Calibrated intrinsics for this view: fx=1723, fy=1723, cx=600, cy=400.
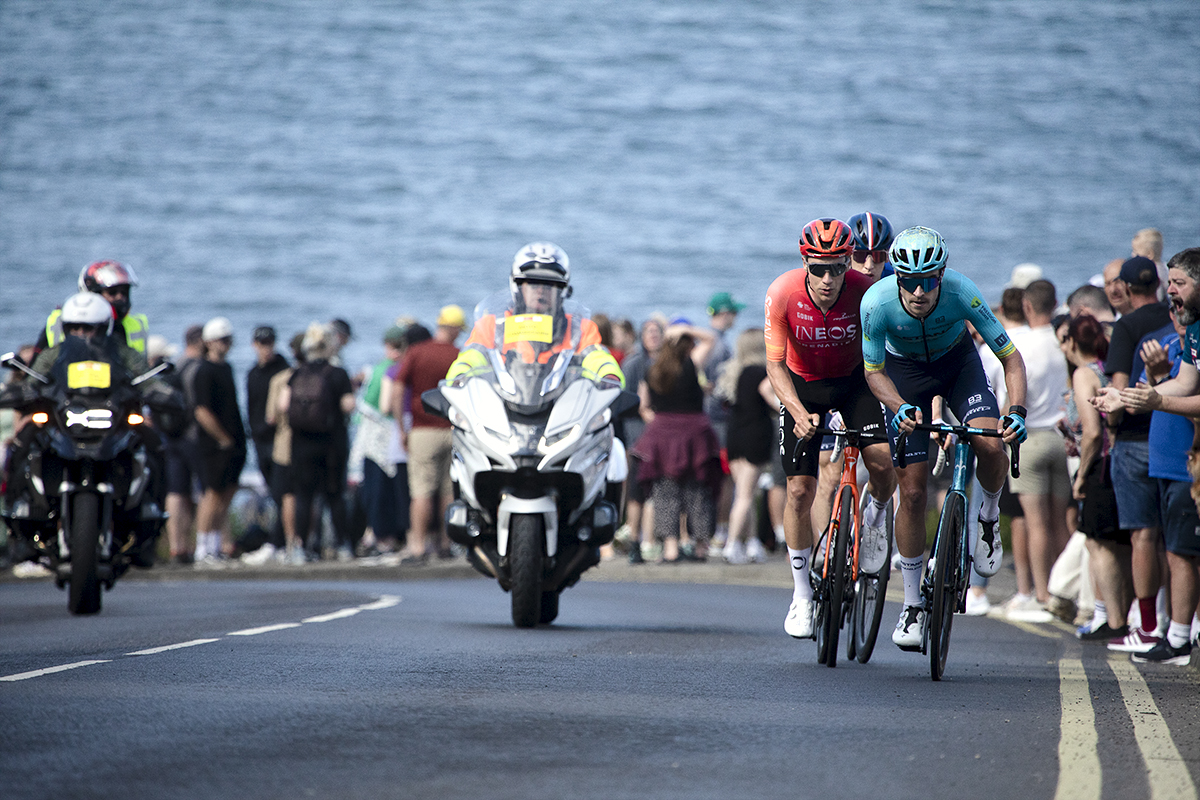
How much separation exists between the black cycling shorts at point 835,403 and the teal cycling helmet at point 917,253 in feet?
3.73

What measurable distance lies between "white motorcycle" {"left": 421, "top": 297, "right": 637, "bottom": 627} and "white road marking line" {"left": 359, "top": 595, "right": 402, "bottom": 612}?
73.8 inches

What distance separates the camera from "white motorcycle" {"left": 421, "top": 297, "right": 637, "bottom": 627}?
10.3 m

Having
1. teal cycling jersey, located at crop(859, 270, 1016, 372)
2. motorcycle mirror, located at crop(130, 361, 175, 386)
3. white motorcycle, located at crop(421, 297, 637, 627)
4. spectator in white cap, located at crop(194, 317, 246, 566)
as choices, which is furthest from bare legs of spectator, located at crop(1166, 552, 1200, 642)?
spectator in white cap, located at crop(194, 317, 246, 566)

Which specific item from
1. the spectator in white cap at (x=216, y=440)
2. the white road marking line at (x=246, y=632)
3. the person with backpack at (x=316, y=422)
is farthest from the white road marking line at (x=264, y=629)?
the spectator in white cap at (x=216, y=440)

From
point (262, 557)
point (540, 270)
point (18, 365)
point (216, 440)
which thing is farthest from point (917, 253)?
point (262, 557)

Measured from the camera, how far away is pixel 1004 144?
254ft

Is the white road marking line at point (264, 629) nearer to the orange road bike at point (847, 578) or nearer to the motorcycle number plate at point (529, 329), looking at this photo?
the motorcycle number plate at point (529, 329)

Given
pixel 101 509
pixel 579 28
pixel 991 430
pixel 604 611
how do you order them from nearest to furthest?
pixel 991 430 < pixel 101 509 < pixel 604 611 < pixel 579 28

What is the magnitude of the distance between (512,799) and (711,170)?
7686 centimetres

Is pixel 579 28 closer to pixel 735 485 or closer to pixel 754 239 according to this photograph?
pixel 754 239

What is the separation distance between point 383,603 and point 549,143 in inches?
2740

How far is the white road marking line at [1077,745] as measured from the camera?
5.39 m

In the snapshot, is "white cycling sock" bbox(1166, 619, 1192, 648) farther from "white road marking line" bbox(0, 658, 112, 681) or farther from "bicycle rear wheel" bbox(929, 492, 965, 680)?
"white road marking line" bbox(0, 658, 112, 681)

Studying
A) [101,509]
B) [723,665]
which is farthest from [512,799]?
[101,509]
